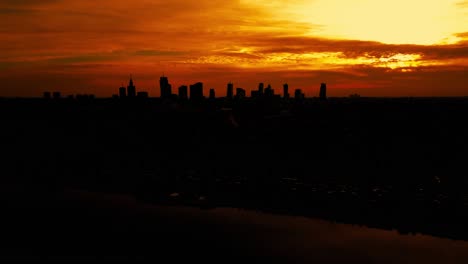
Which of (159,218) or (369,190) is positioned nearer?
(159,218)

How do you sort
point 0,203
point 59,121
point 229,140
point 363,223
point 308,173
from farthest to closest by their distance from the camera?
1. point 59,121
2. point 229,140
3. point 308,173
4. point 0,203
5. point 363,223

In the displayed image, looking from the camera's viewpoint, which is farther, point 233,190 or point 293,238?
point 233,190

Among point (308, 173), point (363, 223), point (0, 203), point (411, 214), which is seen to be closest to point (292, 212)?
point (363, 223)

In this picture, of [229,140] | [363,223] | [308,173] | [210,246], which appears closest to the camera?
[210,246]

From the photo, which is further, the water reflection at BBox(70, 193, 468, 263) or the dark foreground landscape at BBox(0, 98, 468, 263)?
the dark foreground landscape at BBox(0, 98, 468, 263)

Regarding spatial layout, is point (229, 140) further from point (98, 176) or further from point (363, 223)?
point (363, 223)

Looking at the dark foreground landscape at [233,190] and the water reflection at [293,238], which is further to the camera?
the dark foreground landscape at [233,190]

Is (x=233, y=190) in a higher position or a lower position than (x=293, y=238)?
higher
